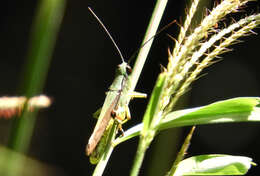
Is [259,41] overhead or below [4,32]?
below

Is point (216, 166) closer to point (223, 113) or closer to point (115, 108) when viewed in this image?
point (223, 113)

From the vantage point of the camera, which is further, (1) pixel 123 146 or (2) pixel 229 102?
(1) pixel 123 146

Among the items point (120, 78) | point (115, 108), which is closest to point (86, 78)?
point (120, 78)

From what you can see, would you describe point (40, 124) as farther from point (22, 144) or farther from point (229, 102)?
point (22, 144)

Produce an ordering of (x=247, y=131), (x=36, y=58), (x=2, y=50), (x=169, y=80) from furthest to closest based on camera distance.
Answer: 1. (x=2, y=50)
2. (x=247, y=131)
3. (x=169, y=80)
4. (x=36, y=58)

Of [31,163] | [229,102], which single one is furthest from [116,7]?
[31,163]

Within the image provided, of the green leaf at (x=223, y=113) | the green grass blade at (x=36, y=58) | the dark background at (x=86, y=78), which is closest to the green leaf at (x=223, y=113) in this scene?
the green leaf at (x=223, y=113)

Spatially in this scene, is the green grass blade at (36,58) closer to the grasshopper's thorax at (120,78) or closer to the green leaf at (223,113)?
the green leaf at (223,113)
